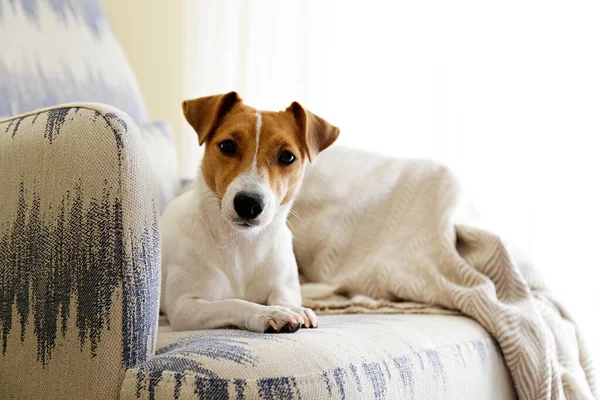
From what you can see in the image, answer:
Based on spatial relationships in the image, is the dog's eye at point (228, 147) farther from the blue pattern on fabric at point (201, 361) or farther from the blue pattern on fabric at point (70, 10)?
the blue pattern on fabric at point (70, 10)

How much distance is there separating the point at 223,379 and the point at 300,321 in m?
0.31

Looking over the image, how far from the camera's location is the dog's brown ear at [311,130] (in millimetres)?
1452

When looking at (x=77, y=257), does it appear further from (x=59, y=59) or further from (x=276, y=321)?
(x=59, y=59)

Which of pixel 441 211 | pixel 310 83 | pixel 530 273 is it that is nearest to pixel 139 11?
pixel 310 83

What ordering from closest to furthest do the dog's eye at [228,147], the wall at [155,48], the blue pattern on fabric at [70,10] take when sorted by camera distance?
1. the dog's eye at [228,147]
2. the blue pattern on fabric at [70,10]
3. the wall at [155,48]

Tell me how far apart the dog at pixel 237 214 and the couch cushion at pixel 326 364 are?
0.18 m

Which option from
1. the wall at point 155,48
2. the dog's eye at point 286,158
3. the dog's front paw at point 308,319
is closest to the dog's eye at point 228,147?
the dog's eye at point 286,158

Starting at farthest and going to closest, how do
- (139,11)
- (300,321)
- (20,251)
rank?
1. (139,11)
2. (300,321)
3. (20,251)

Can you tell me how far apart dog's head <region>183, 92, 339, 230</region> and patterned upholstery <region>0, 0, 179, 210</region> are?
0.43 metres

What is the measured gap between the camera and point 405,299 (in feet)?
5.34

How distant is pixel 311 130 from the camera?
4.81 feet

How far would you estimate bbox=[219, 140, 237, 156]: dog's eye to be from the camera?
1.36 m

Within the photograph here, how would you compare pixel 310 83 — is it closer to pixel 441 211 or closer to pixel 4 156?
pixel 441 211

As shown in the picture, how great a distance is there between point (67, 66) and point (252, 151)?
733 millimetres
